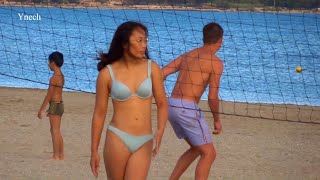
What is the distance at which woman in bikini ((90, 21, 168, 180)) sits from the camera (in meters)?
6.74

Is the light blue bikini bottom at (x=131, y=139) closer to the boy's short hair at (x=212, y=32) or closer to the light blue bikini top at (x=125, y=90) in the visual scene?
the light blue bikini top at (x=125, y=90)

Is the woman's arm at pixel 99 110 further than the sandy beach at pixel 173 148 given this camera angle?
No

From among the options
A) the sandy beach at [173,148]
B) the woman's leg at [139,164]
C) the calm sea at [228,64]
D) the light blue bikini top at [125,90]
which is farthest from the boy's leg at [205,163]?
the calm sea at [228,64]

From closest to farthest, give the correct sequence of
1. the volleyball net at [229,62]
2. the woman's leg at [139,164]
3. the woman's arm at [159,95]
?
the woman's leg at [139,164] → the woman's arm at [159,95] → the volleyball net at [229,62]

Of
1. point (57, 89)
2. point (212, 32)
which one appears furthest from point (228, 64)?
point (212, 32)

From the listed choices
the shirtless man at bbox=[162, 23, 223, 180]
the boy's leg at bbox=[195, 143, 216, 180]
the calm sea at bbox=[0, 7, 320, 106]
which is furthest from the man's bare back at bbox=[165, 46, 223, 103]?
the calm sea at bbox=[0, 7, 320, 106]

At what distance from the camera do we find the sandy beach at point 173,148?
10484mm

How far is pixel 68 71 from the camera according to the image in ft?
100

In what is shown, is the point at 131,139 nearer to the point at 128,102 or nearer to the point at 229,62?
the point at 128,102

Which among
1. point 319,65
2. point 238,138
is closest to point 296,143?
point 238,138

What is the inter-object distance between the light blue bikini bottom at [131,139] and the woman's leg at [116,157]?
23mm

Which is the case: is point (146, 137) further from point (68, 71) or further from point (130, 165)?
point (68, 71)

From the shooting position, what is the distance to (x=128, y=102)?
677cm

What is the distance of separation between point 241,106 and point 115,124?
11.5 m
